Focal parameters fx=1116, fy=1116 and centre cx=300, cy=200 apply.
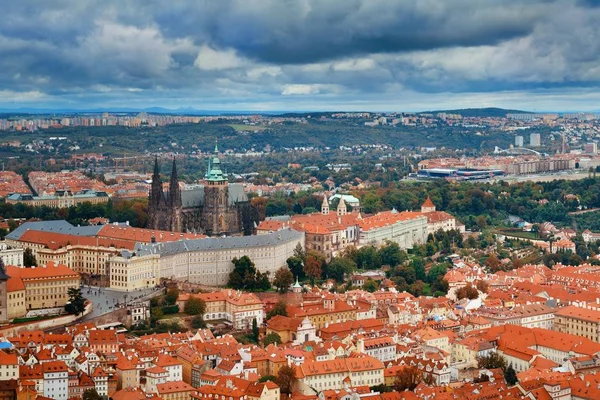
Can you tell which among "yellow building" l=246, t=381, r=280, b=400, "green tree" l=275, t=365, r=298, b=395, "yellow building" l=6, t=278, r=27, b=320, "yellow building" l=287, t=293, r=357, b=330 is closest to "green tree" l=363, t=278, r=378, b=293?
"yellow building" l=287, t=293, r=357, b=330

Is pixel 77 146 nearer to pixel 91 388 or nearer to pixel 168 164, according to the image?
pixel 168 164

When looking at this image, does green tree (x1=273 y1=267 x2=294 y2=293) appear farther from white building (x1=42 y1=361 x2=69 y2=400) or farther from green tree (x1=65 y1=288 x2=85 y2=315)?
white building (x1=42 y1=361 x2=69 y2=400)

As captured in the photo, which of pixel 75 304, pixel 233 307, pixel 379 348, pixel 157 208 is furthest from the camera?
pixel 157 208

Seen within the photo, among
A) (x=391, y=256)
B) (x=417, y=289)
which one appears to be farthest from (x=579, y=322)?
(x=391, y=256)

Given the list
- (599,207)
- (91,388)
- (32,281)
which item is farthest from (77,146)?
(91,388)

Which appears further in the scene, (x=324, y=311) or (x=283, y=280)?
(x=283, y=280)

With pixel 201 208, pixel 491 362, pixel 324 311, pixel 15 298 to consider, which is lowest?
pixel 491 362

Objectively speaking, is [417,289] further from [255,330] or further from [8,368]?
[8,368]
